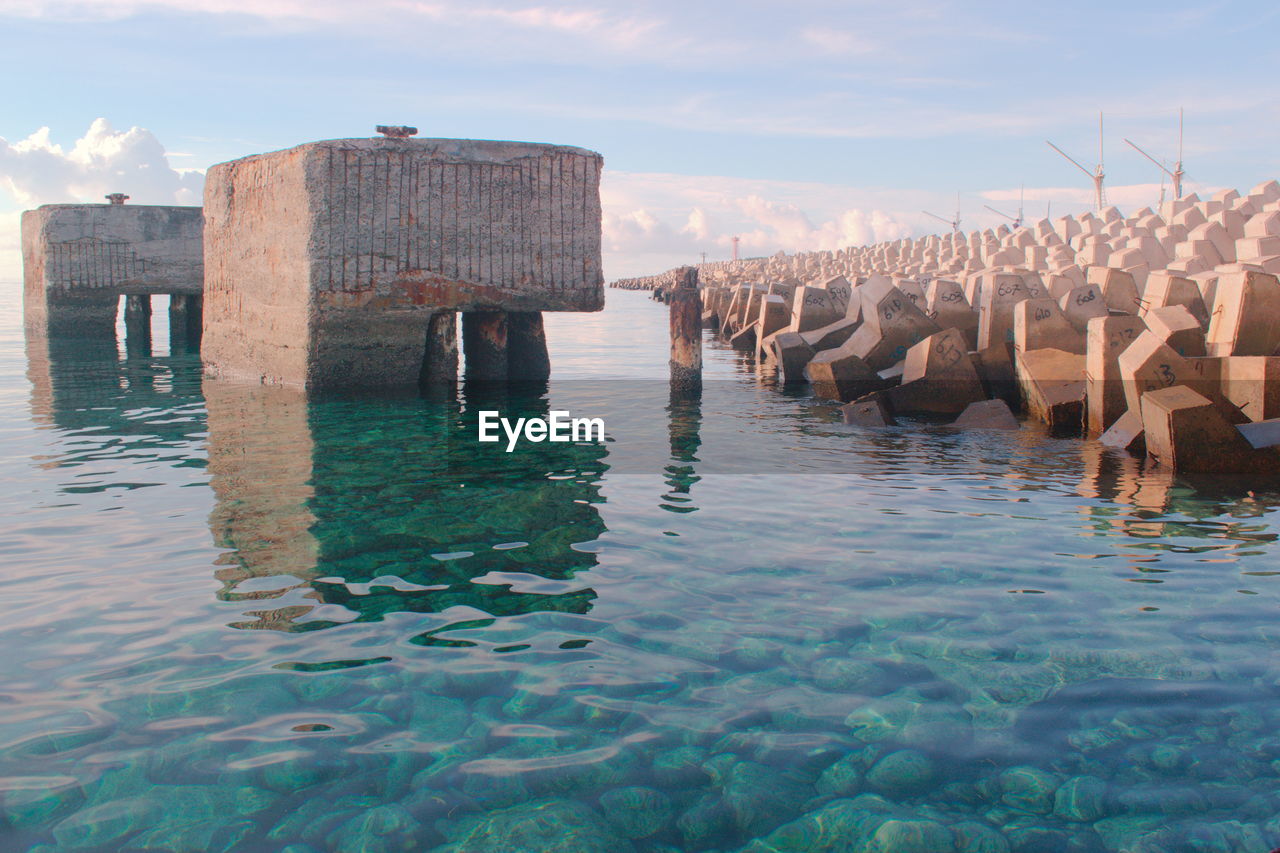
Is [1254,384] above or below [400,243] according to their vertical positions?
below

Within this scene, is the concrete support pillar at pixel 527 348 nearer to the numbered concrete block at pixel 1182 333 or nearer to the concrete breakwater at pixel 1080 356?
the concrete breakwater at pixel 1080 356

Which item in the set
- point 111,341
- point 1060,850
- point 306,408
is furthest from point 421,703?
point 111,341

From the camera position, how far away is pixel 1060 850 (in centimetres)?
242

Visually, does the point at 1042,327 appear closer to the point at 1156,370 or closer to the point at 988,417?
the point at 988,417

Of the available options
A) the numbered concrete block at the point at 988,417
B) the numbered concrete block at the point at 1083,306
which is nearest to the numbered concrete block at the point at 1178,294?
the numbered concrete block at the point at 1083,306

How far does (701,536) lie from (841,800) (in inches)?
96.4

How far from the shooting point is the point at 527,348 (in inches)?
485

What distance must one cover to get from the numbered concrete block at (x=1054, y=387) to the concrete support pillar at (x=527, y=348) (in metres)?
5.68

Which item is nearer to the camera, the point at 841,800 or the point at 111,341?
the point at 841,800

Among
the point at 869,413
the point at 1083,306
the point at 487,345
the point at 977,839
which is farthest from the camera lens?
the point at 487,345

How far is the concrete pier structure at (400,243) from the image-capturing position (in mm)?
9281

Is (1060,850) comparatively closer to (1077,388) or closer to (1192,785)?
(1192,785)

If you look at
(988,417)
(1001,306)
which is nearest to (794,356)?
(1001,306)

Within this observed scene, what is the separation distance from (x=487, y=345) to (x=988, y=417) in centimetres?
588
